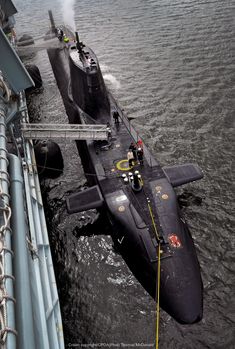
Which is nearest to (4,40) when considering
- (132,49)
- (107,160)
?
(107,160)

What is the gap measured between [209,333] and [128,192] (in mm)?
8921

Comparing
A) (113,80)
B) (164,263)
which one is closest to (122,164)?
(164,263)

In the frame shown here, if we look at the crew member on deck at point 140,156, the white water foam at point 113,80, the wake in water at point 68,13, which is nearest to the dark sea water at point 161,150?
the white water foam at point 113,80

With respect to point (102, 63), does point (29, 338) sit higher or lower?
lower

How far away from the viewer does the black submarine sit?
1650 centimetres

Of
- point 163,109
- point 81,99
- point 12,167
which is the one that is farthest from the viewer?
point 163,109

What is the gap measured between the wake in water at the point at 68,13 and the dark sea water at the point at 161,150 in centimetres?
359

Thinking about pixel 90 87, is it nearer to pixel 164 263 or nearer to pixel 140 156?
pixel 140 156

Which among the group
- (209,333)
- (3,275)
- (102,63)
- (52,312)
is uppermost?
(102,63)

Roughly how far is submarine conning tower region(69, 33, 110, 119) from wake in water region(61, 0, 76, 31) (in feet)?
103

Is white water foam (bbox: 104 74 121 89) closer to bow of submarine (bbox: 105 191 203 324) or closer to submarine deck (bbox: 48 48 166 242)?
submarine deck (bbox: 48 48 166 242)

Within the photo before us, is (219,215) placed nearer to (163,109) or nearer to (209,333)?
(209,333)

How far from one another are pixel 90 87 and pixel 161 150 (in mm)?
8143

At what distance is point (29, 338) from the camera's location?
823 centimetres
